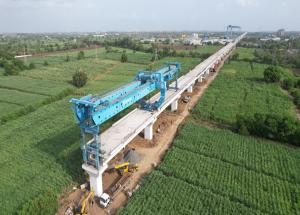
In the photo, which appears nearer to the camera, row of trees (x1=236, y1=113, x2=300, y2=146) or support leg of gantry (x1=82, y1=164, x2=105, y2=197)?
support leg of gantry (x1=82, y1=164, x2=105, y2=197)

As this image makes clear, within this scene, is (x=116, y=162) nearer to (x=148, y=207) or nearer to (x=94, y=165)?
(x=94, y=165)

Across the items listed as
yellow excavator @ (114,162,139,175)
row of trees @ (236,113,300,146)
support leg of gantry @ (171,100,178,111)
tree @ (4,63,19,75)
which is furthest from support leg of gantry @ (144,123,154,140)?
tree @ (4,63,19,75)

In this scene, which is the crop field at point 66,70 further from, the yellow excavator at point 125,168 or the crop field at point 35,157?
the yellow excavator at point 125,168

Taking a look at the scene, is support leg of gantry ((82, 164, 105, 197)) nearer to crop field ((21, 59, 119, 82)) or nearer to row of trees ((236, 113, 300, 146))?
row of trees ((236, 113, 300, 146))

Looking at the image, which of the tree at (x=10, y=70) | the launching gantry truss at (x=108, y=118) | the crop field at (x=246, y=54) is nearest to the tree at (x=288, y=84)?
the launching gantry truss at (x=108, y=118)

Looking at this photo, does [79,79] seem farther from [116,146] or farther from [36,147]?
[116,146]

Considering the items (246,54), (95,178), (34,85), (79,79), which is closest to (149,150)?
(95,178)

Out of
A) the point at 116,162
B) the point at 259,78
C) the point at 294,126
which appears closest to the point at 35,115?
the point at 116,162
